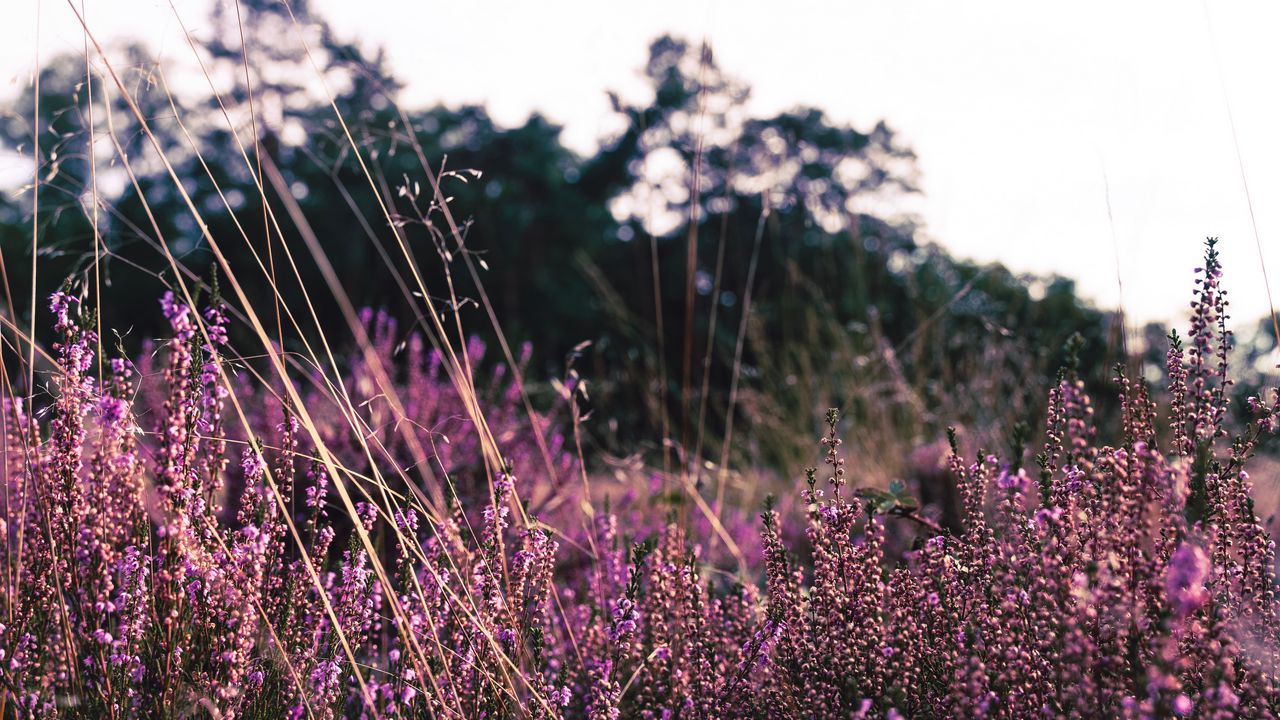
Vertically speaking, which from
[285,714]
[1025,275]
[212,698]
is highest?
[1025,275]

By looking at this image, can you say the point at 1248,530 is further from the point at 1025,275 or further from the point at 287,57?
the point at 287,57

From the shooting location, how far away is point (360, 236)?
56.6 ft

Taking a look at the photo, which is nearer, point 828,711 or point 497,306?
point 828,711

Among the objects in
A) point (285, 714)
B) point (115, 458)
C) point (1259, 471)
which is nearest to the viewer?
point (115, 458)

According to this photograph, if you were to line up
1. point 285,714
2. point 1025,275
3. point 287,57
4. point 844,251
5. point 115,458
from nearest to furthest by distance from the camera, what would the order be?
point 115,458 < point 285,714 < point 1025,275 < point 844,251 < point 287,57

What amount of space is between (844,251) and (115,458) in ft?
53.3

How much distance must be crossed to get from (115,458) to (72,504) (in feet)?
0.53

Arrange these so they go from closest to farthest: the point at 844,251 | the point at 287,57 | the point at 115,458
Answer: the point at 115,458
the point at 844,251
the point at 287,57

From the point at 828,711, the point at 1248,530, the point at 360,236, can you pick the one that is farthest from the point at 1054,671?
the point at 360,236

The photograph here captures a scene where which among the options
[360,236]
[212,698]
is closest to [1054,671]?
[212,698]

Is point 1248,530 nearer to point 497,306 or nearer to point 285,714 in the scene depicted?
point 285,714

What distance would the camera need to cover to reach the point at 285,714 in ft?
5.64

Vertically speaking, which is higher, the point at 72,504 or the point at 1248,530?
the point at 1248,530

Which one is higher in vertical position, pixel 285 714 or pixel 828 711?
pixel 828 711
